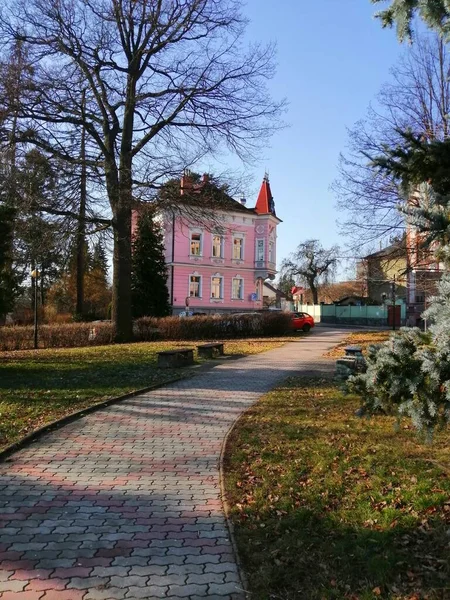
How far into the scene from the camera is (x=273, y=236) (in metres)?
52.5

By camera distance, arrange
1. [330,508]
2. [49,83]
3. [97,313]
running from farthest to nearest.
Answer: [97,313], [49,83], [330,508]

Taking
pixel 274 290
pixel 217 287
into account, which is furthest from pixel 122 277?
pixel 274 290

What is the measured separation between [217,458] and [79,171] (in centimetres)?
1684

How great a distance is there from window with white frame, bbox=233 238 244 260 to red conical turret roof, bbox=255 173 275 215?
3907 millimetres

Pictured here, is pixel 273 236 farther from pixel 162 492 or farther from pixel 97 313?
pixel 162 492

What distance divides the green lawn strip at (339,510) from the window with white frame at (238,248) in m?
43.2

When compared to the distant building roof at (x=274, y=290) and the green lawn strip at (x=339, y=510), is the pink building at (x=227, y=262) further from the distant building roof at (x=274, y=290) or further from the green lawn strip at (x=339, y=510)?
the green lawn strip at (x=339, y=510)

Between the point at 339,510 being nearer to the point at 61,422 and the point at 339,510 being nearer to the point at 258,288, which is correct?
the point at 61,422

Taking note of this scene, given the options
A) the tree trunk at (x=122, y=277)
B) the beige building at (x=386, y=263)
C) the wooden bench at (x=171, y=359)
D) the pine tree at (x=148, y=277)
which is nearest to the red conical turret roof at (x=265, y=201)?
the pine tree at (x=148, y=277)

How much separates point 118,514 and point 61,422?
3698 millimetres

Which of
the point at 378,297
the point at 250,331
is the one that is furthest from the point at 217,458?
the point at 378,297

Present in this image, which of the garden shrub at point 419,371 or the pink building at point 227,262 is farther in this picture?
the pink building at point 227,262

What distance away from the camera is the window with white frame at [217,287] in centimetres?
4919

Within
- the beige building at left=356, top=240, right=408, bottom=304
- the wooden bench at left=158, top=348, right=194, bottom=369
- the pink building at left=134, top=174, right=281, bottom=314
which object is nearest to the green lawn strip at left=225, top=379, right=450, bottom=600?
the wooden bench at left=158, top=348, right=194, bottom=369
